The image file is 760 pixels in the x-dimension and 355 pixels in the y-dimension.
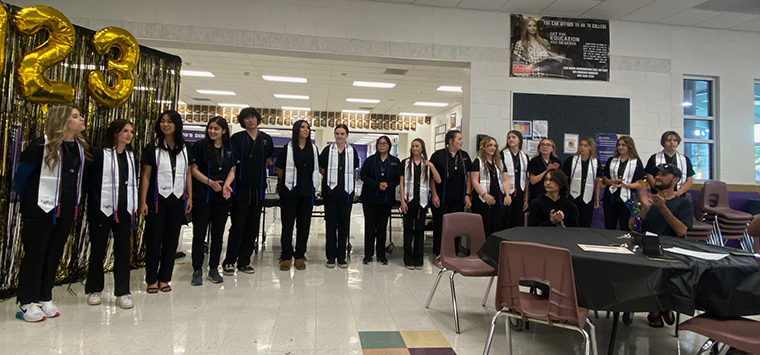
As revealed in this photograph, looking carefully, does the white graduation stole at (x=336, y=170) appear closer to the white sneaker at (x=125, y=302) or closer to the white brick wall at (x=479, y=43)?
the white brick wall at (x=479, y=43)

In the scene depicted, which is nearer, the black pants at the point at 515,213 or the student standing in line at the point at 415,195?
the student standing in line at the point at 415,195

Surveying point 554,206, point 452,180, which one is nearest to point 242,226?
point 452,180

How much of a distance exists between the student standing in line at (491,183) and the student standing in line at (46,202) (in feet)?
12.1

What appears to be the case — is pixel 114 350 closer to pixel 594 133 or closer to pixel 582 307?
pixel 582 307

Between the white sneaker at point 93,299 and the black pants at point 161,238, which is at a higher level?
the black pants at point 161,238

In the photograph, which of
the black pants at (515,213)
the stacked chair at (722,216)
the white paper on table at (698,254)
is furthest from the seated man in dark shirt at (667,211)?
the stacked chair at (722,216)

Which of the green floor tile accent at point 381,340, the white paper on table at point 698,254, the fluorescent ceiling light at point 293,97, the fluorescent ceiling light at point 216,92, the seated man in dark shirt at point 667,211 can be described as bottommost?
the green floor tile accent at point 381,340

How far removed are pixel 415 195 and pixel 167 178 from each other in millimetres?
2490

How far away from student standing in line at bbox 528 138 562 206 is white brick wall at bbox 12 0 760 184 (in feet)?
2.46

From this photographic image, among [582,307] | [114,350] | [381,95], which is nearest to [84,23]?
[114,350]

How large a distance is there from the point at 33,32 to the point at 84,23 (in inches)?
71.6

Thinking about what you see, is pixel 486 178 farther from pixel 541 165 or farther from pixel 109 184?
pixel 109 184

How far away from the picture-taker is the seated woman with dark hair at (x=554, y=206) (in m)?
3.20

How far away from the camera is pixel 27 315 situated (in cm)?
276
